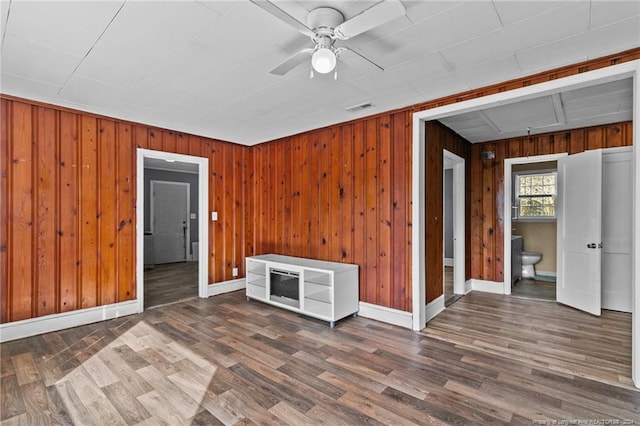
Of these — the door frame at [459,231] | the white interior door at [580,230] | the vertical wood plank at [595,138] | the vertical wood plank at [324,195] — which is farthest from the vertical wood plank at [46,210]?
the vertical wood plank at [595,138]

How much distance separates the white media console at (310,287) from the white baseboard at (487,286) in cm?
258

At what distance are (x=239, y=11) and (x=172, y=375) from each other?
2708 millimetres

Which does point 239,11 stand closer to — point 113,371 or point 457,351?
point 113,371

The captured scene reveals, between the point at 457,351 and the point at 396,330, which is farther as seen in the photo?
the point at 396,330

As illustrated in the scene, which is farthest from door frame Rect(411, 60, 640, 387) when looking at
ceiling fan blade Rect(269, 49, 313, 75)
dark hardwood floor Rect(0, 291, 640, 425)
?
ceiling fan blade Rect(269, 49, 313, 75)

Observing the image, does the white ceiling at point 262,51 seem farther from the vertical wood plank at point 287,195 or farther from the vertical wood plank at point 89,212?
the vertical wood plank at point 287,195

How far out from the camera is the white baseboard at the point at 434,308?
3.79 m

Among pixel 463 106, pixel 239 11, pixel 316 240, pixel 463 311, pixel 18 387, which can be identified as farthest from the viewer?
pixel 316 240

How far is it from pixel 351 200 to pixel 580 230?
3106mm

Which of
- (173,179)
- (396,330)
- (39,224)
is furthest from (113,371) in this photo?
(173,179)

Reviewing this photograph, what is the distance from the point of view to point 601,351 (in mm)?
2916

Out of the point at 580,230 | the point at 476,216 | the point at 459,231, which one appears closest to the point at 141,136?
the point at 459,231

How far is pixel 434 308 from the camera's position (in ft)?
13.0

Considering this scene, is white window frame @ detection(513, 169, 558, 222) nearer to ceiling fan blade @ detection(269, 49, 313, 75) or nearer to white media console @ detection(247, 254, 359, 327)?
white media console @ detection(247, 254, 359, 327)
